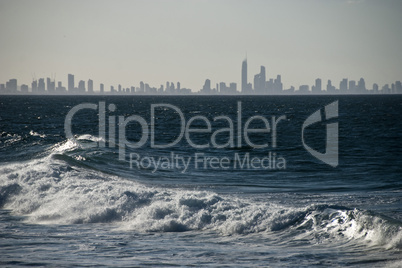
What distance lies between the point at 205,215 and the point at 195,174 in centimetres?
840

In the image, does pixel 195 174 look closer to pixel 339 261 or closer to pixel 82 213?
pixel 82 213

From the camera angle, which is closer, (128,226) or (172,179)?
(128,226)

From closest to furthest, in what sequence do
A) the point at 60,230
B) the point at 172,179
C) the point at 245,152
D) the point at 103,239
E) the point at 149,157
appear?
1. the point at 103,239
2. the point at 60,230
3. the point at 172,179
4. the point at 149,157
5. the point at 245,152

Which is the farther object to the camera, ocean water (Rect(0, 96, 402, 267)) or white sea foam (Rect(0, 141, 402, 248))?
white sea foam (Rect(0, 141, 402, 248))

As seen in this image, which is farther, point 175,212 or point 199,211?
point 175,212

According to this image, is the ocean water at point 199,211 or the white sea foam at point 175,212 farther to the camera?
the white sea foam at point 175,212

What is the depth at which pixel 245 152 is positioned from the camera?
2838 cm

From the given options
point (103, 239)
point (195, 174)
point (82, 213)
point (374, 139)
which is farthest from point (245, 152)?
point (103, 239)

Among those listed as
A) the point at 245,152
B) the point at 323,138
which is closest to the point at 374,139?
the point at 323,138

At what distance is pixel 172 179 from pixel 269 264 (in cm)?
1100

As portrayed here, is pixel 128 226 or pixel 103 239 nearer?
pixel 103 239

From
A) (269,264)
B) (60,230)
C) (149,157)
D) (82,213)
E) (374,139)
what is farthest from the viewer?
(374,139)

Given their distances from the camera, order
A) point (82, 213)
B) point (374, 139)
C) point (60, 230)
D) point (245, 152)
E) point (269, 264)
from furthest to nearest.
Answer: point (374, 139), point (245, 152), point (82, 213), point (60, 230), point (269, 264)

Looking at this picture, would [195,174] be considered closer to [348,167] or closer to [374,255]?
[348,167]
